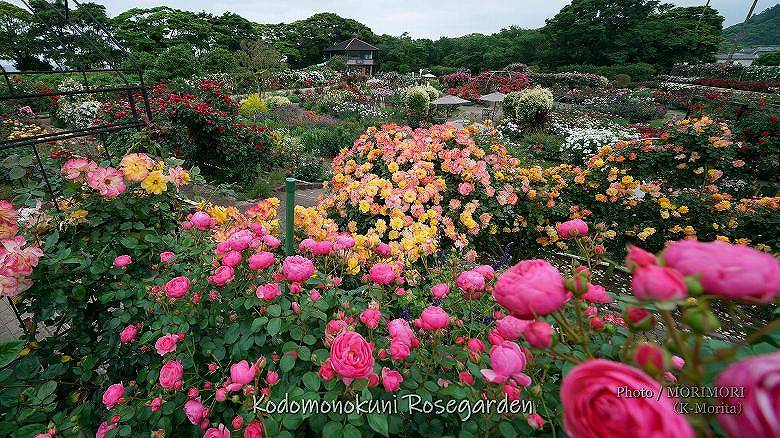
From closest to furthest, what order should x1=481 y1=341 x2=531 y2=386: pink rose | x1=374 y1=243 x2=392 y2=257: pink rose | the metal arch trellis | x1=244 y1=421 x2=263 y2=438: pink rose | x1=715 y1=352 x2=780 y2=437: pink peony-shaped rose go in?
1. x1=715 y1=352 x2=780 y2=437: pink peony-shaped rose
2. x1=481 y1=341 x2=531 y2=386: pink rose
3. x1=244 y1=421 x2=263 y2=438: pink rose
4. x1=374 y1=243 x2=392 y2=257: pink rose
5. the metal arch trellis

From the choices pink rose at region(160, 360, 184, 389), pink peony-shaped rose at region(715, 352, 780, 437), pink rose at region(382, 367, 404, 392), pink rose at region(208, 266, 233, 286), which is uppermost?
pink peony-shaped rose at region(715, 352, 780, 437)

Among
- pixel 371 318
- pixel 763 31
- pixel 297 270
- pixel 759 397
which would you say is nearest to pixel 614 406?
pixel 759 397

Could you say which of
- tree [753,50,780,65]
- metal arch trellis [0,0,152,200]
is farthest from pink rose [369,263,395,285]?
tree [753,50,780,65]

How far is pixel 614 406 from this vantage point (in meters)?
0.32

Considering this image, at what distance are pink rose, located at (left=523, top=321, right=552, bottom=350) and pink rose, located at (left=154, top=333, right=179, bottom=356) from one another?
976 millimetres

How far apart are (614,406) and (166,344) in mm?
1083

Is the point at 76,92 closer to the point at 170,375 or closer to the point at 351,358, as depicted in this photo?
the point at 170,375

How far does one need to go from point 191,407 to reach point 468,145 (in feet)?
8.85

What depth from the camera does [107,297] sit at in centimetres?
115

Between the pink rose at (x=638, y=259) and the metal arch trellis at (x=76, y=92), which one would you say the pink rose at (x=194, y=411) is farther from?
the metal arch trellis at (x=76, y=92)

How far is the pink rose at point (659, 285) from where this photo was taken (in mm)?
353

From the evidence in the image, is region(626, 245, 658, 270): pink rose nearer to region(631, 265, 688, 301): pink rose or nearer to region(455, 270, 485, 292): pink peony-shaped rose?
region(631, 265, 688, 301): pink rose

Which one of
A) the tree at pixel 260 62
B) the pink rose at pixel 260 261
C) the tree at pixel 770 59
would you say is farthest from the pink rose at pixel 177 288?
the tree at pixel 770 59

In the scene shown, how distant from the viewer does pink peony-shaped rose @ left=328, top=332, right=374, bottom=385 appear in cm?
66
